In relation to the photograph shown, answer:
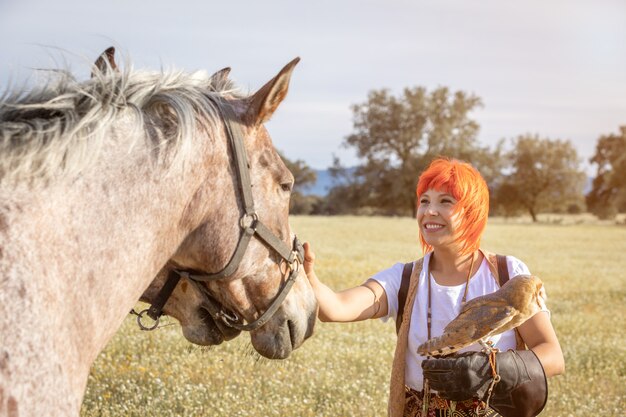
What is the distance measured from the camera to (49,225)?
7.65 feet

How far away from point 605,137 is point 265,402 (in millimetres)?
82435

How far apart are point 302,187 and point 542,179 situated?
1204 inches

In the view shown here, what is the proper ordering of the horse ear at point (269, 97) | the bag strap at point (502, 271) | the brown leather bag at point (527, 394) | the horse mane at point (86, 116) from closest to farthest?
the horse mane at point (86, 116) < the horse ear at point (269, 97) < the brown leather bag at point (527, 394) < the bag strap at point (502, 271)

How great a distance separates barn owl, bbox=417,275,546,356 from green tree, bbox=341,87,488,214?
68829 millimetres

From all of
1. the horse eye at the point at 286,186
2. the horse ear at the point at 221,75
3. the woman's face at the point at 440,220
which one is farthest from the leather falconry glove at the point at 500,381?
the horse ear at the point at 221,75

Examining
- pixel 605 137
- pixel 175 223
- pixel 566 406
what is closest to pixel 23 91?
pixel 175 223

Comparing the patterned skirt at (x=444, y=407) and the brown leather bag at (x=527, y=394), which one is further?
the patterned skirt at (x=444, y=407)

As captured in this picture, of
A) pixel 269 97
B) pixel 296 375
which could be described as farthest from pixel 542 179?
pixel 269 97

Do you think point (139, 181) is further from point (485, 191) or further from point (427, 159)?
point (427, 159)

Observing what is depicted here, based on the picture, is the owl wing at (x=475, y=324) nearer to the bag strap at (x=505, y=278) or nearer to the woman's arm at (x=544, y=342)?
the woman's arm at (x=544, y=342)

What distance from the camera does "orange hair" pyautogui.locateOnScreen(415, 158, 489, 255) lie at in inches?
169

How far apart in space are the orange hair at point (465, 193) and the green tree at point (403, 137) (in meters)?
68.1

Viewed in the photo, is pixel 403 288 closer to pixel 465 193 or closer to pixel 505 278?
pixel 505 278

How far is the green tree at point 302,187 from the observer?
81688 millimetres
